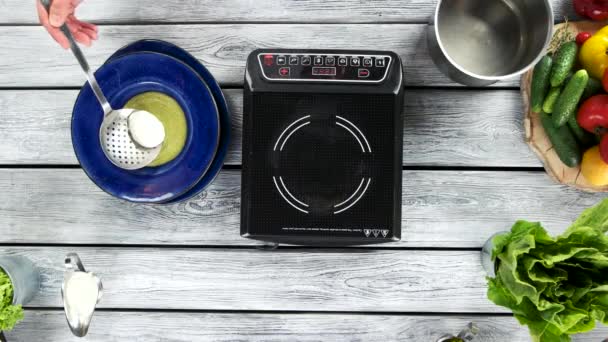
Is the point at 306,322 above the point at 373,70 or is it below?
below

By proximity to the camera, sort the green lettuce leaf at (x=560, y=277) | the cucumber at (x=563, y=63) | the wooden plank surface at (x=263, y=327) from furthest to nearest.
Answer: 1. the wooden plank surface at (x=263, y=327)
2. the cucumber at (x=563, y=63)
3. the green lettuce leaf at (x=560, y=277)

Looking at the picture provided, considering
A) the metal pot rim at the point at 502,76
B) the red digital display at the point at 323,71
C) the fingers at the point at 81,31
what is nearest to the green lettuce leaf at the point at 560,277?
the metal pot rim at the point at 502,76

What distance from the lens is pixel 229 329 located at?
36.3 inches

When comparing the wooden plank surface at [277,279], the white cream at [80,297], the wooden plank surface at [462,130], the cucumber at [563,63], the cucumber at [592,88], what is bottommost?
the wooden plank surface at [277,279]

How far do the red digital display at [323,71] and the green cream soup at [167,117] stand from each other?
207 millimetres

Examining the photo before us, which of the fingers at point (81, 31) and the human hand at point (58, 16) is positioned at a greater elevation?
the human hand at point (58, 16)

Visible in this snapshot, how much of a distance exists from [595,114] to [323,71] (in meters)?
0.39

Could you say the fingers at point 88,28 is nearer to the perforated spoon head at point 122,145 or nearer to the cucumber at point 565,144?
the perforated spoon head at point 122,145

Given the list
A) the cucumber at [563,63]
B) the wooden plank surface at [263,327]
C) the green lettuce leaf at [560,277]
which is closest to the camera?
the green lettuce leaf at [560,277]

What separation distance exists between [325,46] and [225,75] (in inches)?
6.6

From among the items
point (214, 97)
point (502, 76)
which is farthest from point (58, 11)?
point (502, 76)

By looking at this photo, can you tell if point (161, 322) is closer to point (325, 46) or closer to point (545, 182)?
point (325, 46)

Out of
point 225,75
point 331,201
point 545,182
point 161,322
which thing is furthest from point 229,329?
point 545,182

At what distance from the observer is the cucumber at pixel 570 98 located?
0.78m
